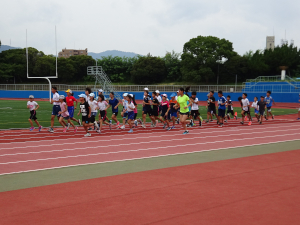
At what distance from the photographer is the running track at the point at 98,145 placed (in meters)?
9.14

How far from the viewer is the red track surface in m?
5.00

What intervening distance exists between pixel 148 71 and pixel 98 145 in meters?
58.2

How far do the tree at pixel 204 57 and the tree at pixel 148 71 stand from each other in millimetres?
7860

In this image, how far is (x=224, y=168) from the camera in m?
8.27

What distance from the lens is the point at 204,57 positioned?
62031 mm

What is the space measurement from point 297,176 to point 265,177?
71cm

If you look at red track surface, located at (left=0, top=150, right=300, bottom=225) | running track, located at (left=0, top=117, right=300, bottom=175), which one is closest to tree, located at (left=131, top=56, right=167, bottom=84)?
running track, located at (left=0, top=117, right=300, bottom=175)

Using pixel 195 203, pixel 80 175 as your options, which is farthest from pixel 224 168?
pixel 80 175

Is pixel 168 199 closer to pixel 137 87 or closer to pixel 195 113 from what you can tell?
pixel 195 113

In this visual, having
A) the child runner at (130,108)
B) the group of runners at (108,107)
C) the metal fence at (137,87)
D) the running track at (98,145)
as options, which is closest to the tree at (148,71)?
the metal fence at (137,87)

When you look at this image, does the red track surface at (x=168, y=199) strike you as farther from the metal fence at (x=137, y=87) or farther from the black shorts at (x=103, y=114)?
the metal fence at (x=137, y=87)

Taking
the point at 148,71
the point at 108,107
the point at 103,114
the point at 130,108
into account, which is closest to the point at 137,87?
the point at 148,71

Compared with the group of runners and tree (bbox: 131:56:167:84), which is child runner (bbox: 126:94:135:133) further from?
tree (bbox: 131:56:167:84)

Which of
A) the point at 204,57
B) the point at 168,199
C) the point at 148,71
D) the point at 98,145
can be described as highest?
the point at 204,57
